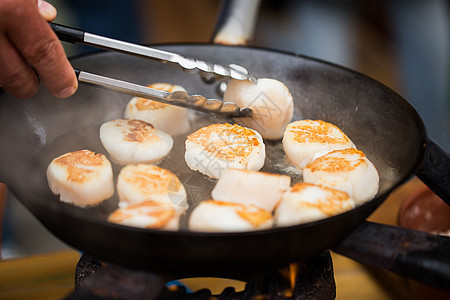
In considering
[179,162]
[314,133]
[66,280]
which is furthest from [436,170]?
[66,280]

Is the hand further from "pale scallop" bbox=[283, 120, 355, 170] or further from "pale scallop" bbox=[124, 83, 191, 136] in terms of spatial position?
"pale scallop" bbox=[283, 120, 355, 170]

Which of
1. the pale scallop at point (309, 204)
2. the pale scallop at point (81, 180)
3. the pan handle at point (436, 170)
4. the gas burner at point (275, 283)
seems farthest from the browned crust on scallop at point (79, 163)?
the pan handle at point (436, 170)

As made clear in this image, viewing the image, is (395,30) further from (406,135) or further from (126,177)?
(126,177)

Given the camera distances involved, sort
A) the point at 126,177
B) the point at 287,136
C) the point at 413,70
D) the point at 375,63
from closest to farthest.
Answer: the point at 126,177 < the point at 287,136 < the point at 413,70 < the point at 375,63

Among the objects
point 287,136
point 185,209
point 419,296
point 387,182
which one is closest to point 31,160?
point 185,209

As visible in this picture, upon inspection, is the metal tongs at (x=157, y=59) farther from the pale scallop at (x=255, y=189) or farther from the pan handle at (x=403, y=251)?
the pan handle at (x=403, y=251)

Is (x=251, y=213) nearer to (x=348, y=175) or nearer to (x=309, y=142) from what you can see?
(x=348, y=175)
